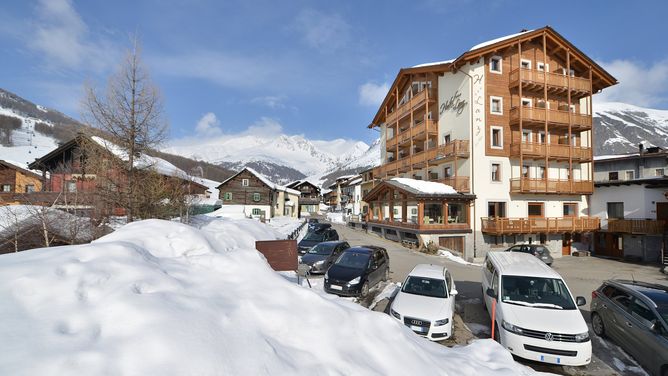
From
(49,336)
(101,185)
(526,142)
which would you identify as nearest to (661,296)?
(49,336)

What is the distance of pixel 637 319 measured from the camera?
7.43 meters

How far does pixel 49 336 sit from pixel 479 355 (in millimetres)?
6206

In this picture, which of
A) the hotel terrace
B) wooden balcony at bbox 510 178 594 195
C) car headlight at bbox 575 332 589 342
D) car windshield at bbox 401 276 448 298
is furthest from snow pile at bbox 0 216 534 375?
wooden balcony at bbox 510 178 594 195

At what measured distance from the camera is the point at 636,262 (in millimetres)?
24562

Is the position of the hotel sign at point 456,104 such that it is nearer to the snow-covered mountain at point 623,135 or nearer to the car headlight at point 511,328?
the car headlight at point 511,328

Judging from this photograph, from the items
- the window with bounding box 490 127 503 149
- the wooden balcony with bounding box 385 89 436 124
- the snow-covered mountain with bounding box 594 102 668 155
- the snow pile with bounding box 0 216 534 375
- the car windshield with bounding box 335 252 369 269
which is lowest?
the car windshield with bounding box 335 252 369 269

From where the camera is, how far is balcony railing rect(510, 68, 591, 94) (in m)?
26.8

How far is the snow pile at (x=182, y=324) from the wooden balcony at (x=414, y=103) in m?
29.0

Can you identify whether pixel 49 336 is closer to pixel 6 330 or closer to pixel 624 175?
pixel 6 330

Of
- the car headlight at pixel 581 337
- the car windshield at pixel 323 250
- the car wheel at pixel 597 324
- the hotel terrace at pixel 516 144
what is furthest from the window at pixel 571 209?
the car headlight at pixel 581 337

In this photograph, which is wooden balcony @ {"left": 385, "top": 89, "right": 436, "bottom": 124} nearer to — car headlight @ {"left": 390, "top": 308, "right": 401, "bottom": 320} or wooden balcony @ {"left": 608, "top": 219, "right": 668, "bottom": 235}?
wooden balcony @ {"left": 608, "top": 219, "right": 668, "bottom": 235}

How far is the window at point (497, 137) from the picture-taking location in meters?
27.0

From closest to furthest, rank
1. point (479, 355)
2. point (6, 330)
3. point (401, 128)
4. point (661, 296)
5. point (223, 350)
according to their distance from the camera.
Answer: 1. point (6, 330)
2. point (223, 350)
3. point (479, 355)
4. point (661, 296)
5. point (401, 128)

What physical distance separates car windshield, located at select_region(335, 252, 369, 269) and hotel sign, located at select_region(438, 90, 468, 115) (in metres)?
21.0
